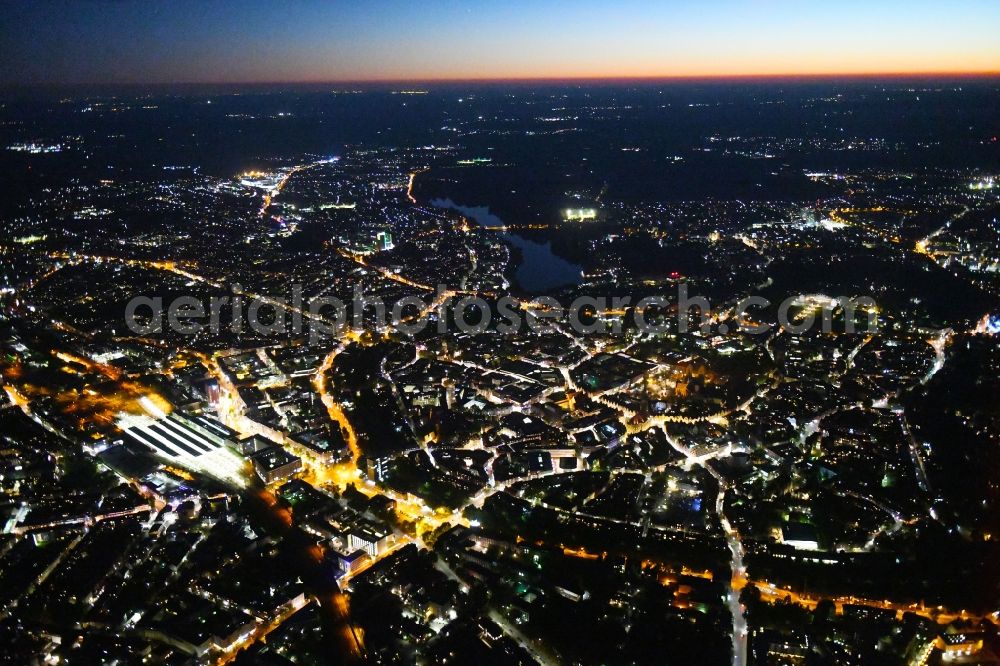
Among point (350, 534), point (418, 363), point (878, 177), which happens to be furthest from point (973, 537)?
point (878, 177)

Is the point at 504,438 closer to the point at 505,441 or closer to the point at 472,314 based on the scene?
the point at 505,441

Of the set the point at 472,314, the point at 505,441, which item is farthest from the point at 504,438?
the point at 472,314

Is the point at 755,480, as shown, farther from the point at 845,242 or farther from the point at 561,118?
the point at 561,118

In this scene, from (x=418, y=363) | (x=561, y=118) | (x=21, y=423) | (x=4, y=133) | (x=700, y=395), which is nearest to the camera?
(x=21, y=423)

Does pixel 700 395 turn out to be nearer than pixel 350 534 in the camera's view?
No

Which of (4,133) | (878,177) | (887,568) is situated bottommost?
(887,568)

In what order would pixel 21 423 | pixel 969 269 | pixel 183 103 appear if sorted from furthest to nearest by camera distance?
pixel 183 103, pixel 969 269, pixel 21 423
